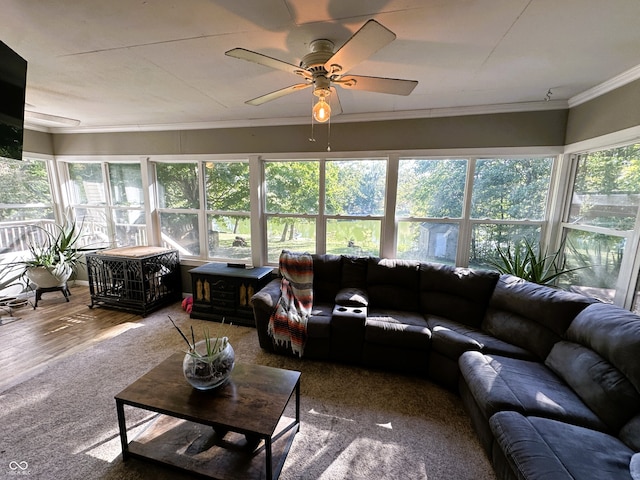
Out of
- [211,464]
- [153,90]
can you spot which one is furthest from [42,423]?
[153,90]

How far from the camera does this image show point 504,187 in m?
2.98

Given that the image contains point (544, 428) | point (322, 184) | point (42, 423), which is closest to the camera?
point (544, 428)

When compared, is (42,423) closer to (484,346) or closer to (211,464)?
(211,464)

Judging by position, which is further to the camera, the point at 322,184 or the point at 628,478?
the point at 322,184

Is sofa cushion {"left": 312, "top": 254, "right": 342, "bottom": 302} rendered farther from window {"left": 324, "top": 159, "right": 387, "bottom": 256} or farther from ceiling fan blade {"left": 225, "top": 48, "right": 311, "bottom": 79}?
ceiling fan blade {"left": 225, "top": 48, "right": 311, "bottom": 79}

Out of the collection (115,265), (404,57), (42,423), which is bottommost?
(42,423)

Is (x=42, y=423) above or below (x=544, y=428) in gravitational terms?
below

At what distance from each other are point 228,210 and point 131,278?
1.55 metres

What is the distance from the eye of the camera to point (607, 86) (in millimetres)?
2156

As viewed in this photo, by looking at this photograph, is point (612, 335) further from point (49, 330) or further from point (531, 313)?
point (49, 330)

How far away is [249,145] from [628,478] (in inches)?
159

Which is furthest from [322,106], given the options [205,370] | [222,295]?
[222,295]

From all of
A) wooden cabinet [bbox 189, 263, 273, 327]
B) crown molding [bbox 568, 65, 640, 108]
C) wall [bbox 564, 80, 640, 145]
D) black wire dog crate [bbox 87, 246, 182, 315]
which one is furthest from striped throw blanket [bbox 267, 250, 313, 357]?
crown molding [bbox 568, 65, 640, 108]

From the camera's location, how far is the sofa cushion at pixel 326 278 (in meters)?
3.06
